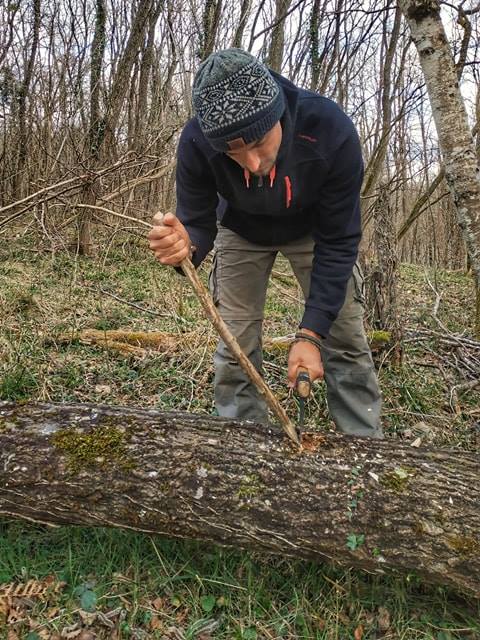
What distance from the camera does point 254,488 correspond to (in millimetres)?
1664

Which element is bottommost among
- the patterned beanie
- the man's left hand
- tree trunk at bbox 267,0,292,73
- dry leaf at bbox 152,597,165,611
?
dry leaf at bbox 152,597,165,611

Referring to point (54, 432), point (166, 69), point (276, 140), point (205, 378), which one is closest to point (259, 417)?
point (205, 378)

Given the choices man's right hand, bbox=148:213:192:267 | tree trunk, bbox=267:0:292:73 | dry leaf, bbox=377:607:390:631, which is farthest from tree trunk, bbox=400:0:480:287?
tree trunk, bbox=267:0:292:73

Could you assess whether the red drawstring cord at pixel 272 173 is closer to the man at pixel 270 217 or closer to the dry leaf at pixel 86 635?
the man at pixel 270 217

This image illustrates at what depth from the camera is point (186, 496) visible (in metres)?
1.67

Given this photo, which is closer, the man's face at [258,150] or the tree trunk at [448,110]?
the man's face at [258,150]

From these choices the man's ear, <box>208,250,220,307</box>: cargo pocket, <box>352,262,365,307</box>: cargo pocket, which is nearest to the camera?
the man's ear

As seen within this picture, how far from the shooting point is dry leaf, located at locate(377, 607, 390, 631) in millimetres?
1589

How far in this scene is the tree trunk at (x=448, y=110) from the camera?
2441mm

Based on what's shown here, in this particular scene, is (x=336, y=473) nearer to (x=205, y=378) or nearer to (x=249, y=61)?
(x=249, y=61)

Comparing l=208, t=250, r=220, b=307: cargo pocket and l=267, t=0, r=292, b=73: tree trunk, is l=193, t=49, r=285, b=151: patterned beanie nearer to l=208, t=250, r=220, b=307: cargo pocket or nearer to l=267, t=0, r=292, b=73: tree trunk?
l=208, t=250, r=220, b=307: cargo pocket

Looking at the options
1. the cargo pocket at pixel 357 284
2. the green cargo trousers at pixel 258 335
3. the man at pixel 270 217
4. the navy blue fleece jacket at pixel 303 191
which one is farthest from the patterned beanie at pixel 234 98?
the cargo pocket at pixel 357 284

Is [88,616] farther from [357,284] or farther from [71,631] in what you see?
[357,284]

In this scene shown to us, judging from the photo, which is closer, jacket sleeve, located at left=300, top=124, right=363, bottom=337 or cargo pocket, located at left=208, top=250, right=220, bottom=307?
jacket sleeve, located at left=300, top=124, right=363, bottom=337
